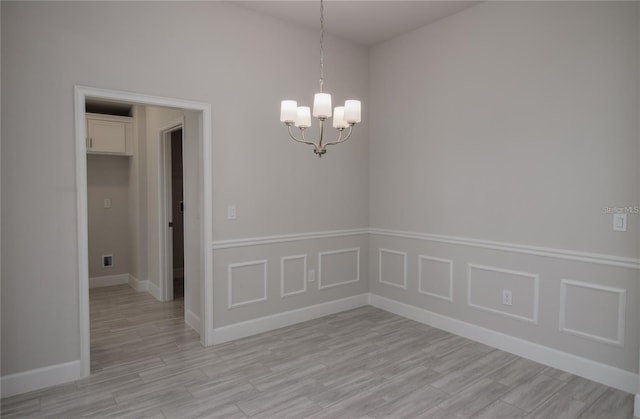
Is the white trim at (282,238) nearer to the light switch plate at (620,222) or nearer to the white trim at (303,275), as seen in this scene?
the white trim at (303,275)

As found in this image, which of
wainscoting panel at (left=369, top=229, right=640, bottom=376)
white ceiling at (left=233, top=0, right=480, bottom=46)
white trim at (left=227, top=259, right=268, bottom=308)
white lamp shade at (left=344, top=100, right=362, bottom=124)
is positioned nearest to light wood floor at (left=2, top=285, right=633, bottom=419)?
wainscoting panel at (left=369, top=229, right=640, bottom=376)

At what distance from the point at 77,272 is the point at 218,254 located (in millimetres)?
1086


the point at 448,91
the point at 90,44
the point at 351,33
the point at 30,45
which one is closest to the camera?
the point at 30,45

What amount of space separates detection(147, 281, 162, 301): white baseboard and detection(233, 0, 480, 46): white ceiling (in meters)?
3.46

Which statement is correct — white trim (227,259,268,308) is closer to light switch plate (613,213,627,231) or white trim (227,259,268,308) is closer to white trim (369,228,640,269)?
white trim (369,228,640,269)

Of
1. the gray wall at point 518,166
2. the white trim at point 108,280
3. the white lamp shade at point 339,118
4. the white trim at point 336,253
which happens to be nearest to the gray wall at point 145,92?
the white trim at point 336,253

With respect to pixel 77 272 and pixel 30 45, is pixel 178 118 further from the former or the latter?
pixel 77 272

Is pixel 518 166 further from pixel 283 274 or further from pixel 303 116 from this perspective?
pixel 283 274

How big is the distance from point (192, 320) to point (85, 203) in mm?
1646

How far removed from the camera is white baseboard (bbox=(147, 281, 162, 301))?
4.93 metres

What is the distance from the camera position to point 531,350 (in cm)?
320

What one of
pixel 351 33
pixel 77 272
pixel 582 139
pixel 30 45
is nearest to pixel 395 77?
pixel 351 33

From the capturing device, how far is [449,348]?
3430 millimetres

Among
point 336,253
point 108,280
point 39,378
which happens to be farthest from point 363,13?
point 108,280
